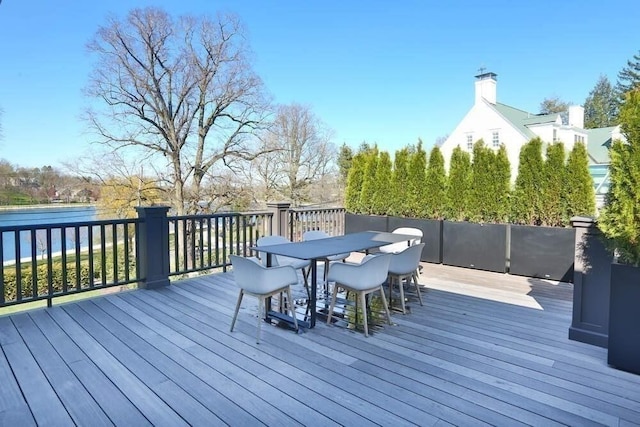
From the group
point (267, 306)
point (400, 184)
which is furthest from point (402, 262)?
point (400, 184)

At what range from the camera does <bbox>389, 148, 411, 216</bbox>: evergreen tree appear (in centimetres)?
668

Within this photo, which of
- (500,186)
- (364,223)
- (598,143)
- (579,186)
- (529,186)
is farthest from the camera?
(598,143)

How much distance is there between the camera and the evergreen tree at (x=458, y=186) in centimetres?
600

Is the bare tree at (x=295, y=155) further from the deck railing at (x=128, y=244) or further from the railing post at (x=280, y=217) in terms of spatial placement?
the railing post at (x=280, y=217)

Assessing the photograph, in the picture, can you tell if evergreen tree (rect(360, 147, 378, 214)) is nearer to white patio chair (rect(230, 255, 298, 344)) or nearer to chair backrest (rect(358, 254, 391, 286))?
chair backrest (rect(358, 254, 391, 286))

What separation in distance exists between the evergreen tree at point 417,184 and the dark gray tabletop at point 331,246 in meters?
2.13

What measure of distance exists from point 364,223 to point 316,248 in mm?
3615

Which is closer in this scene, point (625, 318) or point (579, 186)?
point (625, 318)

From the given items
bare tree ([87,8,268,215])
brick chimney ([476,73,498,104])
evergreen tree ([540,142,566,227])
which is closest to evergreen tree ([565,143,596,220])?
evergreen tree ([540,142,566,227])

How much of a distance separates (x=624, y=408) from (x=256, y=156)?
547 inches

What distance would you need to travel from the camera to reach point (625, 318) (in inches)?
95.2

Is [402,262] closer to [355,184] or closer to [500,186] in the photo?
[500,186]

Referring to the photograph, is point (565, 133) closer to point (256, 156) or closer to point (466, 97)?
point (466, 97)

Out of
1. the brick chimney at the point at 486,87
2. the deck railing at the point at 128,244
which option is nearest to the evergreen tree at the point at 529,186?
the deck railing at the point at 128,244
